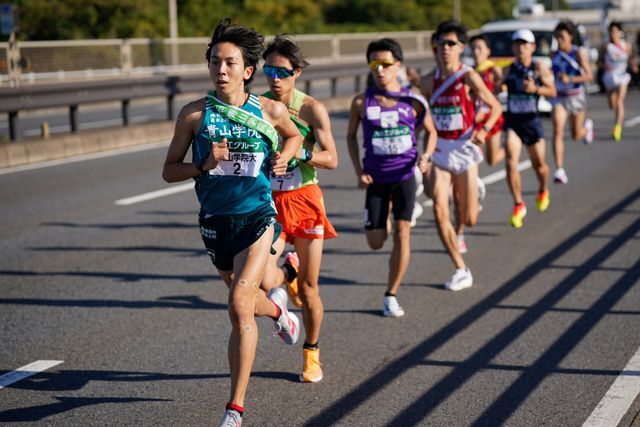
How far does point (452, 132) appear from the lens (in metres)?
9.00

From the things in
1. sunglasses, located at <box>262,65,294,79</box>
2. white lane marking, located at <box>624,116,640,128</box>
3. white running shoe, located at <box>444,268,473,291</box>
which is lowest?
white lane marking, located at <box>624,116,640,128</box>

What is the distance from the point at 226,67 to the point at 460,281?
3.70 meters

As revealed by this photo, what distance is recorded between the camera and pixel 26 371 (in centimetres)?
626

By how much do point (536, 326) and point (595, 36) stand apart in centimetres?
4008

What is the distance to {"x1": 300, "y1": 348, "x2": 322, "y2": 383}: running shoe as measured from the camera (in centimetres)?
603

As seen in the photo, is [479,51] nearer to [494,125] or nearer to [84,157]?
[494,125]

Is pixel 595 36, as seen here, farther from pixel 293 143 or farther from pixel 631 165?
pixel 293 143

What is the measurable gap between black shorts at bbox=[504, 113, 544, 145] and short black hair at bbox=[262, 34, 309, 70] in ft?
18.1

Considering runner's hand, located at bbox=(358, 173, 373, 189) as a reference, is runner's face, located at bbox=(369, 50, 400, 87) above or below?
above

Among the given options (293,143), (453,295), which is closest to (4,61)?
(453,295)

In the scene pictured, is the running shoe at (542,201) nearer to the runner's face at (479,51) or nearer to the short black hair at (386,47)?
the runner's face at (479,51)

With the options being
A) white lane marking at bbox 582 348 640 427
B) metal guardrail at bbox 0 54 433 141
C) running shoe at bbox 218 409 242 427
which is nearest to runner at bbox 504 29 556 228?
white lane marking at bbox 582 348 640 427

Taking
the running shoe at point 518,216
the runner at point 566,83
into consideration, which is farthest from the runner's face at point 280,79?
the runner at point 566,83

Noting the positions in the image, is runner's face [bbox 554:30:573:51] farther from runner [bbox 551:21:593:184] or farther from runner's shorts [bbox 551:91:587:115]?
runner's shorts [bbox 551:91:587:115]
